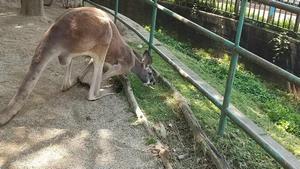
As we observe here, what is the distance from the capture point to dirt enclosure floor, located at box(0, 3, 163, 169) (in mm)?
3648

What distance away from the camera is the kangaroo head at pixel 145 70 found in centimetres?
533

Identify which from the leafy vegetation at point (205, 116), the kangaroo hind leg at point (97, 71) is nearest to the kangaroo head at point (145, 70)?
the leafy vegetation at point (205, 116)

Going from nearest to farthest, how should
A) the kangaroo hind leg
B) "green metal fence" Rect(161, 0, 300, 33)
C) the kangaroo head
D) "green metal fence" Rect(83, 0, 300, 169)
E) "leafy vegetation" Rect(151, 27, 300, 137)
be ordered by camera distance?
"green metal fence" Rect(83, 0, 300, 169) < the kangaroo hind leg < the kangaroo head < "leafy vegetation" Rect(151, 27, 300, 137) < "green metal fence" Rect(161, 0, 300, 33)

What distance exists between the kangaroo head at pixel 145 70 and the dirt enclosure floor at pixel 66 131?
18.0 inches

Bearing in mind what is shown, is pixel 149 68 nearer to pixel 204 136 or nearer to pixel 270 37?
pixel 204 136

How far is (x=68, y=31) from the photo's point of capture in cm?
438

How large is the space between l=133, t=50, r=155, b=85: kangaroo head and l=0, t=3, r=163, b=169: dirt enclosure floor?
458 millimetres

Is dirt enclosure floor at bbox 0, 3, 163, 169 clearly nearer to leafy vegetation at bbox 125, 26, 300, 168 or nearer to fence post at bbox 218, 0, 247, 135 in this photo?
Result: leafy vegetation at bbox 125, 26, 300, 168

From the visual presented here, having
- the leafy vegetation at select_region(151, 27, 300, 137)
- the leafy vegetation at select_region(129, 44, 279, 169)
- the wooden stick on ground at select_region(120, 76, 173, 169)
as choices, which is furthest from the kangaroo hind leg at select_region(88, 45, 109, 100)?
the leafy vegetation at select_region(151, 27, 300, 137)

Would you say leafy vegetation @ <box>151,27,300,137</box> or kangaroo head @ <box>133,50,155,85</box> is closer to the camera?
kangaroo head @ <box>133,50,155,85</box>

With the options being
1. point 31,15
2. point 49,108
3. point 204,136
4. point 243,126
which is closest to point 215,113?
point 204,136

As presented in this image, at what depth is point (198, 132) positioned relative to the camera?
4117 millimetres

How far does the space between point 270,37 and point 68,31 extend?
624cm

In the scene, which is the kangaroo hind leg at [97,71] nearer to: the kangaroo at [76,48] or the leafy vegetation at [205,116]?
the kangaroo at [76,48]
